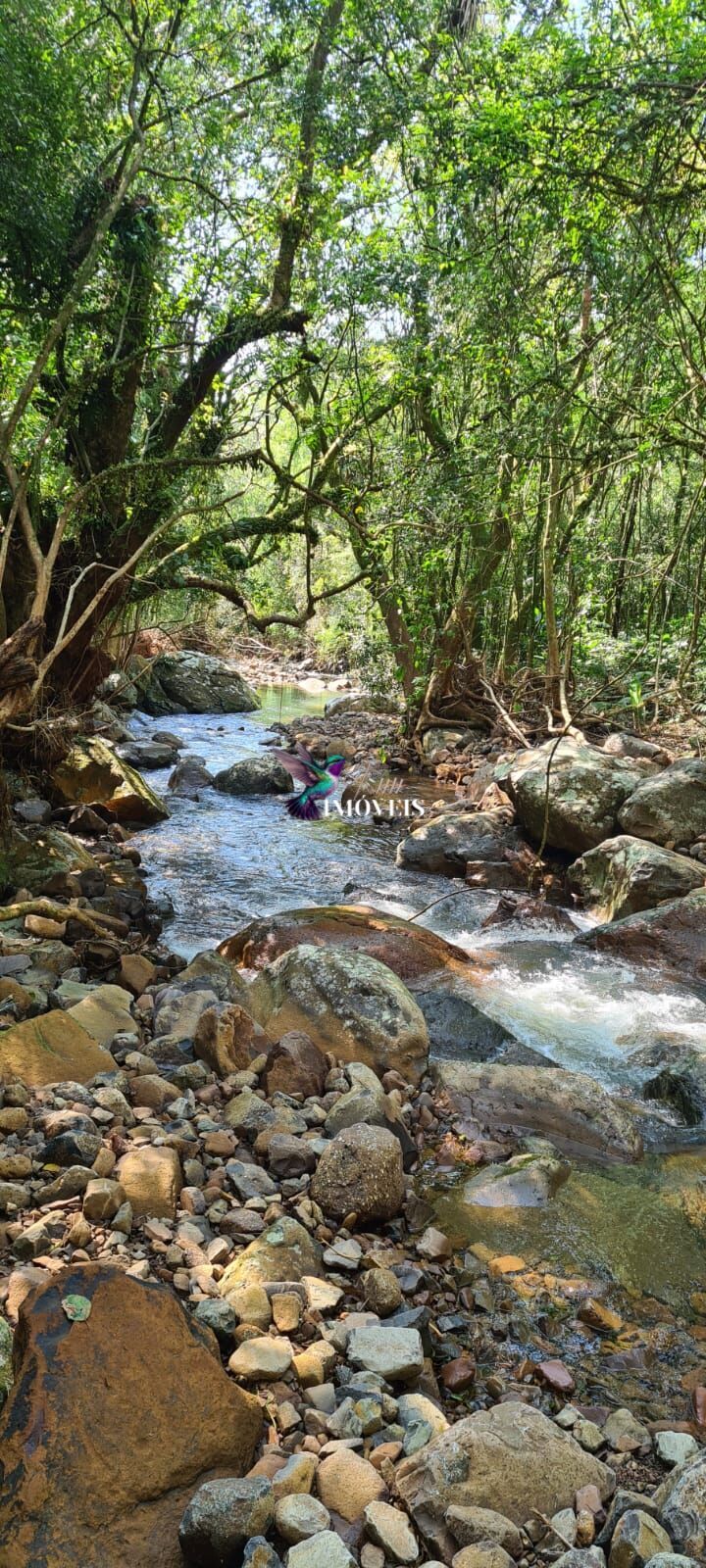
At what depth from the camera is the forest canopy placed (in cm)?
520

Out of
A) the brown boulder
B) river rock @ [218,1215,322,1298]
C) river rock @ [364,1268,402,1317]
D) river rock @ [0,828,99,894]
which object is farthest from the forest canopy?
river rock @ [364,1268,402,1317]

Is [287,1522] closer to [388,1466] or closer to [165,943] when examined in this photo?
[388,1466]

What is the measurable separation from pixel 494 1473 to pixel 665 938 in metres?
4.70

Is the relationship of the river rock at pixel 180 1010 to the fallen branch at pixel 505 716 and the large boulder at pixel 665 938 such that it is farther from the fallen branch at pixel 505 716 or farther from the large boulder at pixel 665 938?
the fallen branch at pixel 505 716

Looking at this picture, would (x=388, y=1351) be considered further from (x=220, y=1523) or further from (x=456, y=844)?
(x=456, y=844)

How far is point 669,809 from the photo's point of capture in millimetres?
7727

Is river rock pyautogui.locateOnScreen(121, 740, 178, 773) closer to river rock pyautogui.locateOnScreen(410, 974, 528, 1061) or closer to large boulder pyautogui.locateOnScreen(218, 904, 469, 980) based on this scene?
large boulder pyautogui.locateOnScreen(218, 904, 469, 980)

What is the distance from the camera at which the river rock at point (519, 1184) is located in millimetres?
3229

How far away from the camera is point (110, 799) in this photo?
8742 millimetres

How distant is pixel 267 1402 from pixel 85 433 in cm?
746

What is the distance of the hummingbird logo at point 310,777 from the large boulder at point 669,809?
3.97 m

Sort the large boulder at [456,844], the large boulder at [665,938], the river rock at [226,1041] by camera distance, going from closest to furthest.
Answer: the river rock at [226,1041]
the large boulder at [665,938]
the large boulder at [456,844]

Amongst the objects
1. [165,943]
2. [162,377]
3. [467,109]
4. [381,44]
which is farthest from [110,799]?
[381,44]

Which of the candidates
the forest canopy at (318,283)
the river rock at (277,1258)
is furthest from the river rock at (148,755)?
the river rock at (277,1258)
